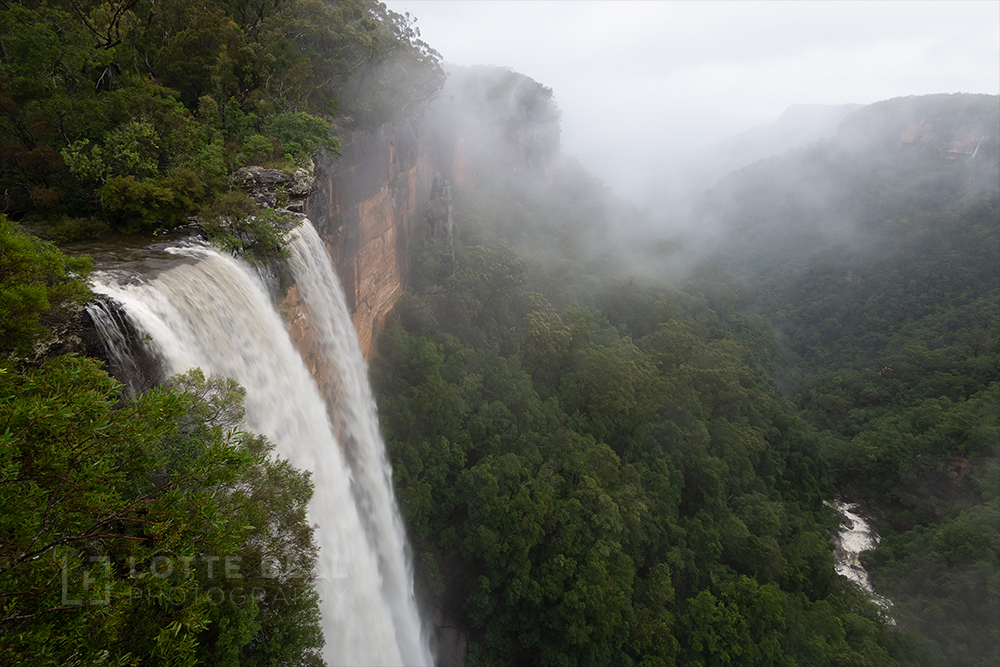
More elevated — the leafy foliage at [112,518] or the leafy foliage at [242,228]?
the leafy foliage at [242,228]

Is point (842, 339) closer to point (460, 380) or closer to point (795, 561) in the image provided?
point (795, 561)

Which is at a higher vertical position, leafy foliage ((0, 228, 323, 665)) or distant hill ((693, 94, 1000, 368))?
distant hill ((693, 94, 1000, 368))

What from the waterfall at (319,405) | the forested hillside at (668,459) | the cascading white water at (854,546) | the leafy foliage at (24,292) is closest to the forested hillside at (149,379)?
the leafy foliage at (24,292)

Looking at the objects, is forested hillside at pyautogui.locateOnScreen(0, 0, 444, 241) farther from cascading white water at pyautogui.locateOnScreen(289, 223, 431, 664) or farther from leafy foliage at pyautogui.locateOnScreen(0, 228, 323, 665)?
leafy foliage at pyautogui.locateOnScreen(0, 228, 323, 665)

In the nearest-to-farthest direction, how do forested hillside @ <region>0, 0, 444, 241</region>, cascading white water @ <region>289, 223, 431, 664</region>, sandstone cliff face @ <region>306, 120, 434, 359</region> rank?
1. forested hillside @ <region>0, 0, 444, 241</region>
2. cascading white water @ <region>289, 223, 431, 664</region>
3. sandstone cliff face @ <region>306, 120, 434, 359</region>

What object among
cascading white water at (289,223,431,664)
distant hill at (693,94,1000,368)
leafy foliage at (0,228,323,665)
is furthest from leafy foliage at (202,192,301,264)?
distant hill at (693,94,1000,368)

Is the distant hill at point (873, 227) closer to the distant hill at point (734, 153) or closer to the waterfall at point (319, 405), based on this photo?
the distant hill at point (734, 153)

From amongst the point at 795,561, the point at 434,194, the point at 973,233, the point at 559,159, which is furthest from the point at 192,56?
the point at 973,233
